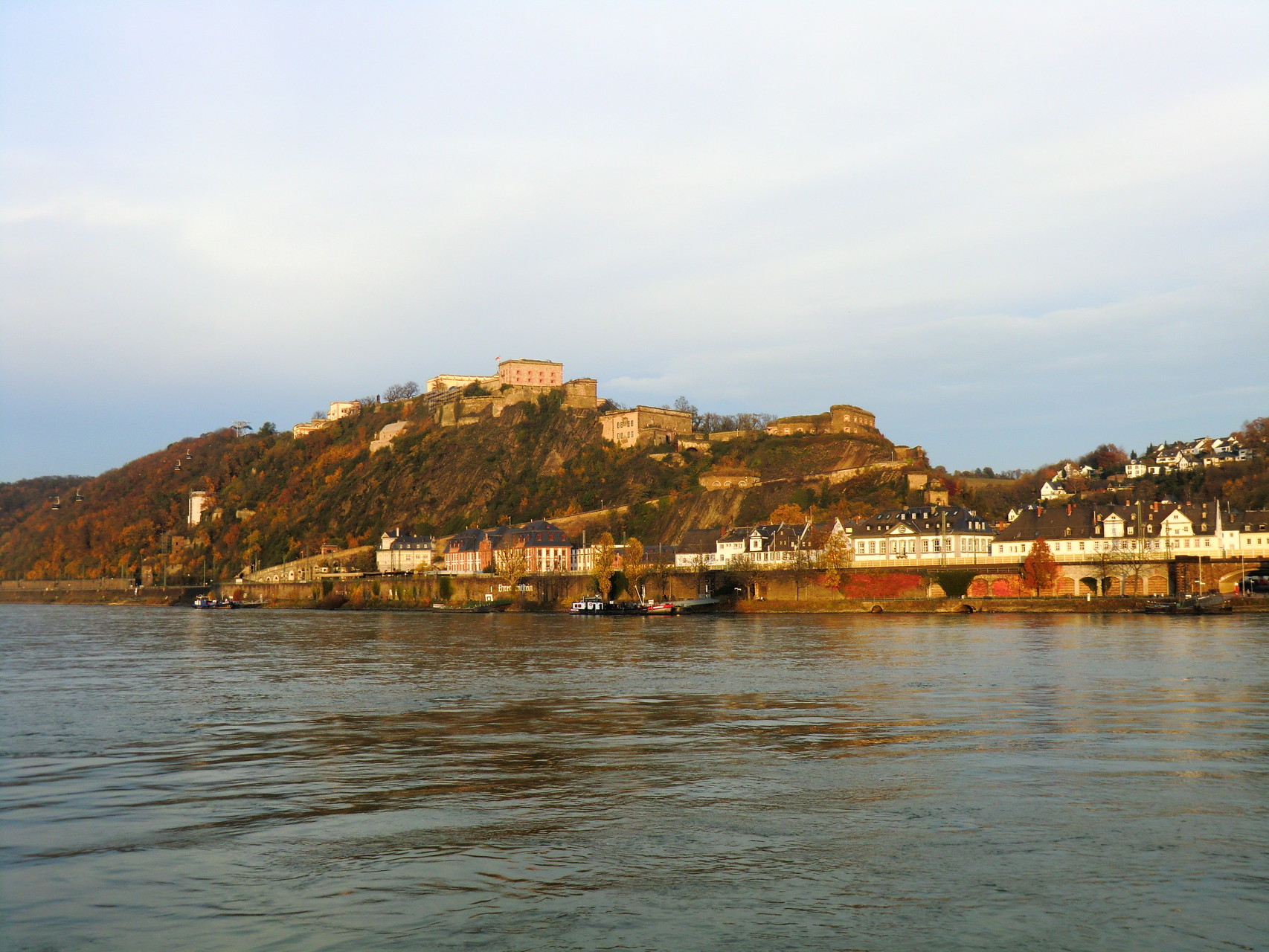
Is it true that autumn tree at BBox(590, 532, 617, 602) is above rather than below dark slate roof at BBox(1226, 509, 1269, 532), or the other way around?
below

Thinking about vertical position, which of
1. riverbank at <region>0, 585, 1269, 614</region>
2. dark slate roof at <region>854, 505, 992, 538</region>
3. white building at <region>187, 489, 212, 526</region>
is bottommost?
riverbank at <region>0, 585, 1269, 614</region>

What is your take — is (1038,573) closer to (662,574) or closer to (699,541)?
(662,574)

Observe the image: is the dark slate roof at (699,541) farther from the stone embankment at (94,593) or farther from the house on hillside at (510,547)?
the stone embankment at (94,593)

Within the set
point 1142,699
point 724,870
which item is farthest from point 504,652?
point 724,870

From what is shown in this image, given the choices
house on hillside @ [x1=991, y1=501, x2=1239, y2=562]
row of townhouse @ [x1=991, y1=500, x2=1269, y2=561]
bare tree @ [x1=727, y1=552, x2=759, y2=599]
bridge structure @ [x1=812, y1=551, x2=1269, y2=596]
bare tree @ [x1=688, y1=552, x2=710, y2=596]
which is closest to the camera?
bridge structure @ [x1=812, y1=551, x2=1269, y2=596]

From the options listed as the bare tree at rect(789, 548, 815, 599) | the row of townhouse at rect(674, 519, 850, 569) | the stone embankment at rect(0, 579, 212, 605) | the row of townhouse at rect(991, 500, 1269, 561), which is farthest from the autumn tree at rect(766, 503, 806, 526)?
the stone embankment at rect(0, 579, 212, 605)

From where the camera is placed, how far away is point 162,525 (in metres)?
161

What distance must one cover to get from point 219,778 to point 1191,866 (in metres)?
12.7

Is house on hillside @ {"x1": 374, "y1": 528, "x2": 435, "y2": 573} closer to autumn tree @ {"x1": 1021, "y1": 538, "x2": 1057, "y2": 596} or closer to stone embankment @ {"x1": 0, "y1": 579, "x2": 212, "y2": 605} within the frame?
stone embankment @ {"x1": 0, "y1": 579, "x2": 212, "y2": 605}

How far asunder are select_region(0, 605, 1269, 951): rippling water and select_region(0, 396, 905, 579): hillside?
76862 millimetres

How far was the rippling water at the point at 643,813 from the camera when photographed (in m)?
9.30

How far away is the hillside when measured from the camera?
113 m

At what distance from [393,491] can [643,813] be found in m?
133

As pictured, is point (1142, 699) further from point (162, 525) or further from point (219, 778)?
point (162, 525)
